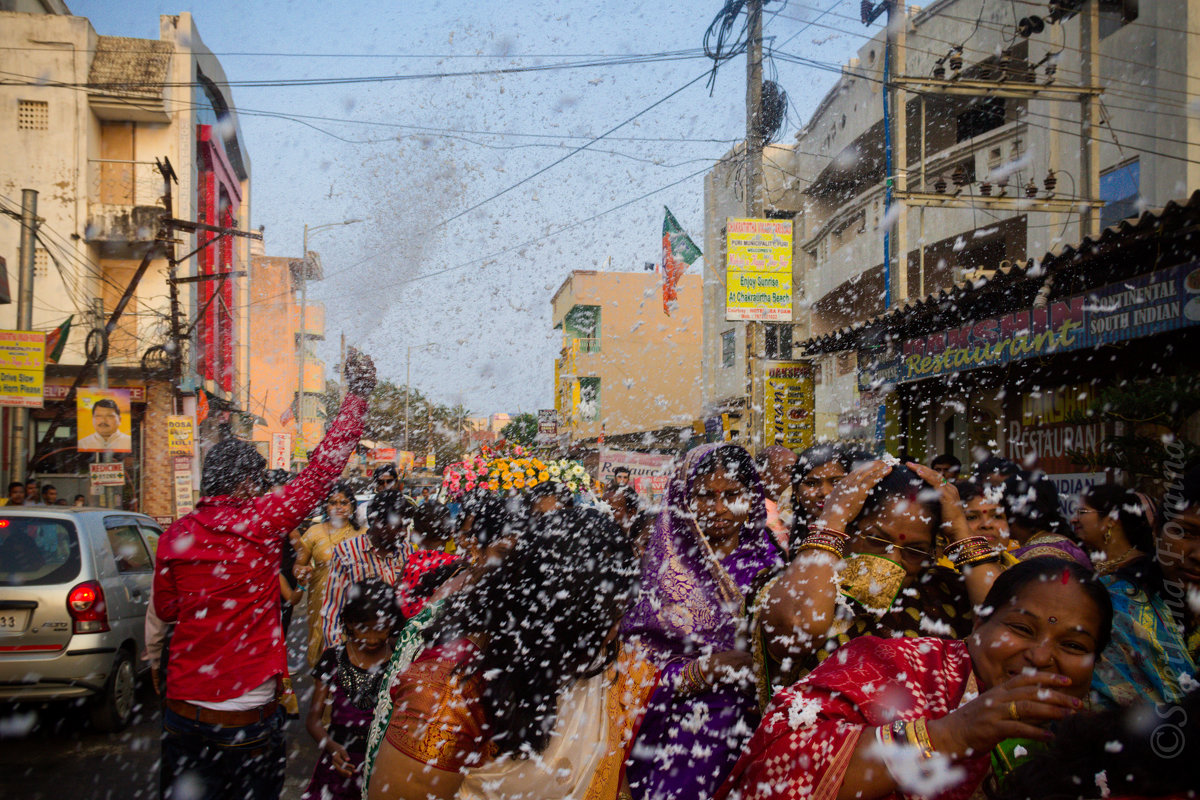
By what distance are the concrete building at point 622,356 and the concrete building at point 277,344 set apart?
434 inches

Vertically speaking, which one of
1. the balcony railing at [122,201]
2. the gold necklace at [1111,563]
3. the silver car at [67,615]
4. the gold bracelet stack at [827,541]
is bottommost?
the silver car at [67,615]

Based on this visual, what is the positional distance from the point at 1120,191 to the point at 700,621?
441 inches

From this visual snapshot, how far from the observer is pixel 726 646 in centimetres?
232

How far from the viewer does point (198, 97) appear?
2195 centimetres

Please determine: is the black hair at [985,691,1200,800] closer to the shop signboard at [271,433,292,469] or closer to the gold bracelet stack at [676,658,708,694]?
the gold bracelet stack at [676,658,708,694]

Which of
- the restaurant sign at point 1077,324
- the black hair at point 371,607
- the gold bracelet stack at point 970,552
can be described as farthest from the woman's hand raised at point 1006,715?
the restaurant sign at point 1077,324

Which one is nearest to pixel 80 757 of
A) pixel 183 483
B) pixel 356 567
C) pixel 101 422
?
pixel 356 567

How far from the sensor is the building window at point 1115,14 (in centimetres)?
1055

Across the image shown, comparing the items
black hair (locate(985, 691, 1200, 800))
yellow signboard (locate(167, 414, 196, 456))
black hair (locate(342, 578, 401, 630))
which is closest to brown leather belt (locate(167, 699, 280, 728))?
black hair (locate(342, 578, 401, 630))

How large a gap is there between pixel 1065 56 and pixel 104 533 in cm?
1279

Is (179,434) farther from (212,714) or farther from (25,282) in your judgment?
(212,714)

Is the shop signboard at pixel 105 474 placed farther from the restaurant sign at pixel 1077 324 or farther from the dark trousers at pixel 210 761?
the restaurant sign at pixel 1077 324

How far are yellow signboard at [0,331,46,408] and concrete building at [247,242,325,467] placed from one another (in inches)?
880

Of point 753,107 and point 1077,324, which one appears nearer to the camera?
point 1077,324
